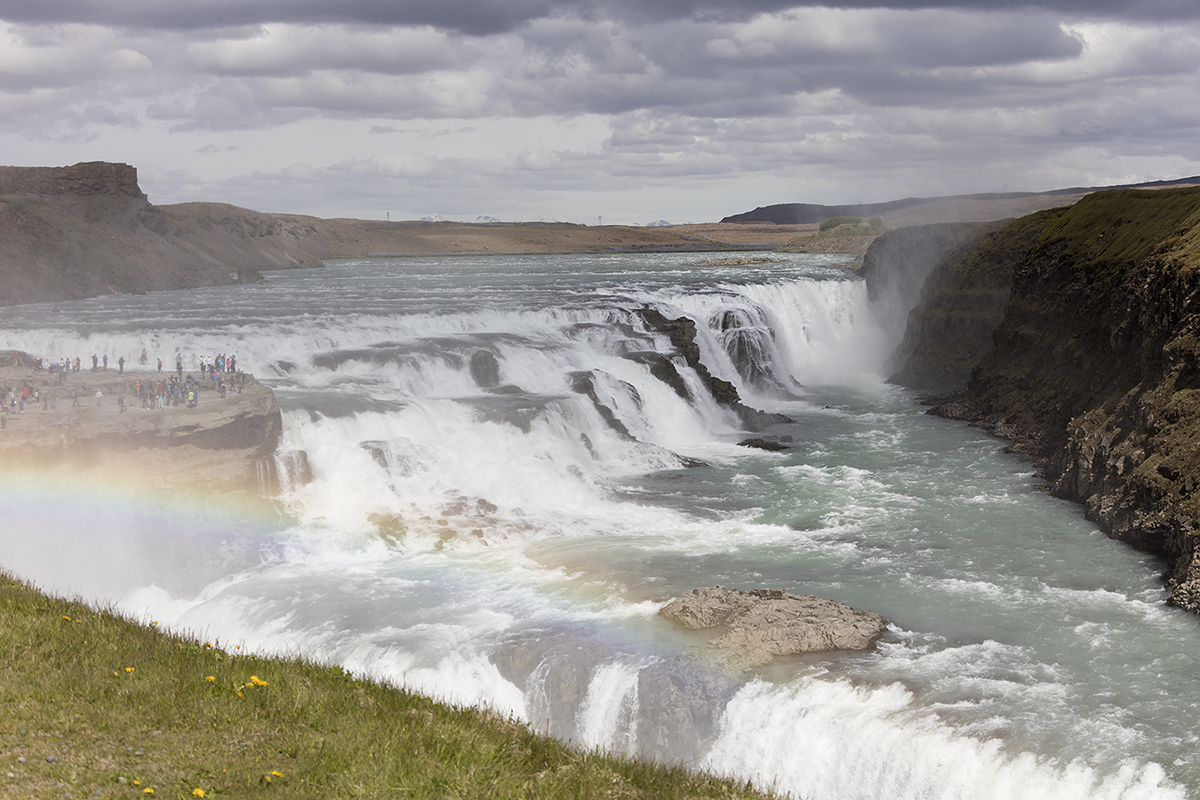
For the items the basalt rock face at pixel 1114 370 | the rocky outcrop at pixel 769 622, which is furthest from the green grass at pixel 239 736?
the basalt rock face at pixel 1114 370

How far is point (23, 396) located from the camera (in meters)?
21.3

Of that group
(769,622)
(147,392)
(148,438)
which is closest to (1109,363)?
(769,622)

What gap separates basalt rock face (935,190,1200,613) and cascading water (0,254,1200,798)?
1.05 meters

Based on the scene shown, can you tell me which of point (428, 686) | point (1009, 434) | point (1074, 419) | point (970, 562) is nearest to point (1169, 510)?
point (970, 562)

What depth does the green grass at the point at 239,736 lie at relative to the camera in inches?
278

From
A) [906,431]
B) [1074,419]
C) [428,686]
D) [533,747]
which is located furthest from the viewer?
[906,431]

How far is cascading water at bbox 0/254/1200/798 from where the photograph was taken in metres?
12.8

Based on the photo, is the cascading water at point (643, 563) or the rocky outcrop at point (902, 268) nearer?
the cascading water at point (643, 563)

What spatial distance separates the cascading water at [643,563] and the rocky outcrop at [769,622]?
0.40 m

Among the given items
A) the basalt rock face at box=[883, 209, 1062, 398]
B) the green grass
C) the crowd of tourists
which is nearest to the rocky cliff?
the basalt rock face at box=[883, 209, 1062, 398]

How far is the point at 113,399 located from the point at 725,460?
17.5 meters

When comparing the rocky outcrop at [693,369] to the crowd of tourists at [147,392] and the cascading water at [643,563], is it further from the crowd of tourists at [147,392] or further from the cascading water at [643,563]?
the crowd of tourists at [147,392]

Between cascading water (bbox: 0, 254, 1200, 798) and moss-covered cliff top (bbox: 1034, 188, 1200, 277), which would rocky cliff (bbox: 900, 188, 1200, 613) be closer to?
moss-covered cliff top (bbox: 1034, 188, 1200, 277)

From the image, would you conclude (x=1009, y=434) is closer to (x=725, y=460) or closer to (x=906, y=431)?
(x=906, y=431)
